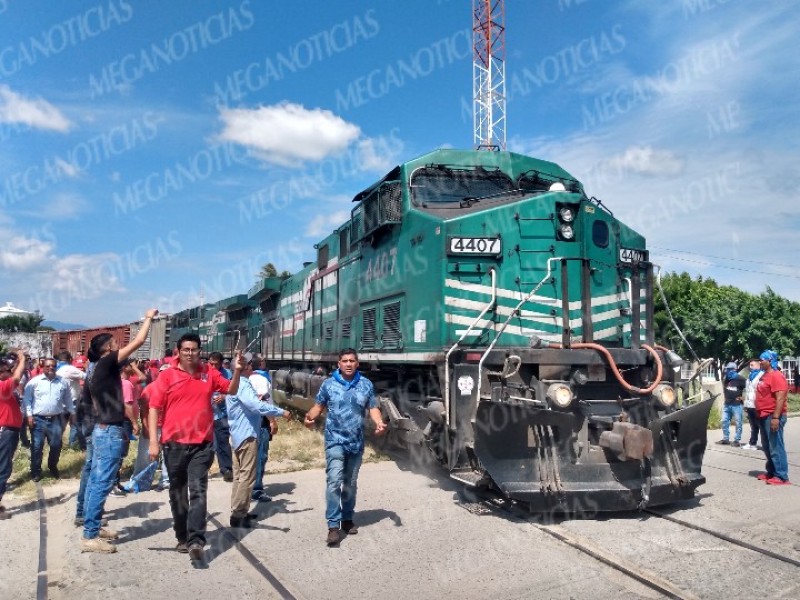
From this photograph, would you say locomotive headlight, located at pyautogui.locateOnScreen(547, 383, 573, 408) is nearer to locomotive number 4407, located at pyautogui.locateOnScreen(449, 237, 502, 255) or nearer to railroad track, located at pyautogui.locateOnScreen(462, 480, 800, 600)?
railroad track, located at pyautogui.locateOnScreen(462, 480, 800, 600)

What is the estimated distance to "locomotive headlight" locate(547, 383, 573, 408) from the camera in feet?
18.9

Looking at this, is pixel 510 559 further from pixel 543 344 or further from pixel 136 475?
pixel 136 475

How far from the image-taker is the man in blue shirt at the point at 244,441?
5.68 metres

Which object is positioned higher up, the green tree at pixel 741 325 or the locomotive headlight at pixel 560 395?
the green tree at pixel 741 325

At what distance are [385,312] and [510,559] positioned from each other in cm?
420

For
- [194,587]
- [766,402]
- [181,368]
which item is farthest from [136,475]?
[766,402]

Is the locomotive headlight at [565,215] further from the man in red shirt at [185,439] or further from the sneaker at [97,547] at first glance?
the sneaker at [97,547]

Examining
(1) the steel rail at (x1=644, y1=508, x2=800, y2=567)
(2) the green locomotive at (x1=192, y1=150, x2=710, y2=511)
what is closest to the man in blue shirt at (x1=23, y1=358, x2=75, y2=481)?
(2) the green locomotive at (x1=192, y1=150, x2=710, y2=511)

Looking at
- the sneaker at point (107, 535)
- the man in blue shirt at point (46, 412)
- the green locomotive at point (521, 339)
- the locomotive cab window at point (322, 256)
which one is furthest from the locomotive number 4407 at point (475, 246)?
the man in blue shirt at point (46, 412)

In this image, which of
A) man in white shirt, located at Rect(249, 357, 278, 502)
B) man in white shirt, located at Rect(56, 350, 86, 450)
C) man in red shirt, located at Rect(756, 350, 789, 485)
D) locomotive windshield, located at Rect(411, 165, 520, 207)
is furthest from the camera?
man in white shirt, located at Rect(56, 350, 86, 450)

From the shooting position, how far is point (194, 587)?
4.32m

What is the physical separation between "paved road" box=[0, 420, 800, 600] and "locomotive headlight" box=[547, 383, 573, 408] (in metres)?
1.08

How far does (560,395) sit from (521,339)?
1.17m

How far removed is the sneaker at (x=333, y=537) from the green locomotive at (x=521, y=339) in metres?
1.43
